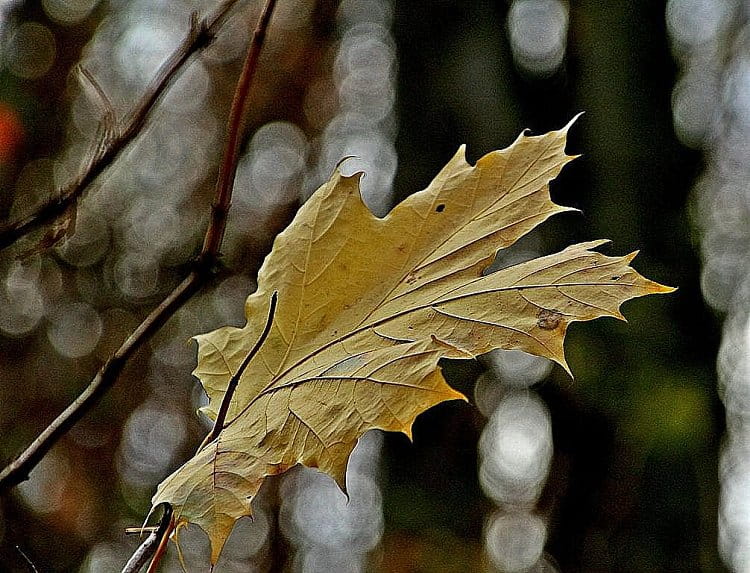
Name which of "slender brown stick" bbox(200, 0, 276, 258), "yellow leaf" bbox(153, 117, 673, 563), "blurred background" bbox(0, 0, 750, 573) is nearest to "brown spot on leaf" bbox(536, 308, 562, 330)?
"yellow leaf" bbox(153, 117, 673, 563)

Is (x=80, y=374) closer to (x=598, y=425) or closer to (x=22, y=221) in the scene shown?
(x=598, y=425)

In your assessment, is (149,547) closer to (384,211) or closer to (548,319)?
(548,319)

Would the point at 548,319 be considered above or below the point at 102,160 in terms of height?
below

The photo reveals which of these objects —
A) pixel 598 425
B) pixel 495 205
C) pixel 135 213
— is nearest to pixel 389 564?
pixel 598 425

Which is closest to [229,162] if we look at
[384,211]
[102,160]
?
[102,160]

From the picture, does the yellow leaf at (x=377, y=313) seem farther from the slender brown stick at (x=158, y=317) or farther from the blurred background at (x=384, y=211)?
the blurred background at (x=384, y=211)

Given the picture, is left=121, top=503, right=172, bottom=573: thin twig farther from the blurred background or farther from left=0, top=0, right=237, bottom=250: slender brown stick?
the blurred background
